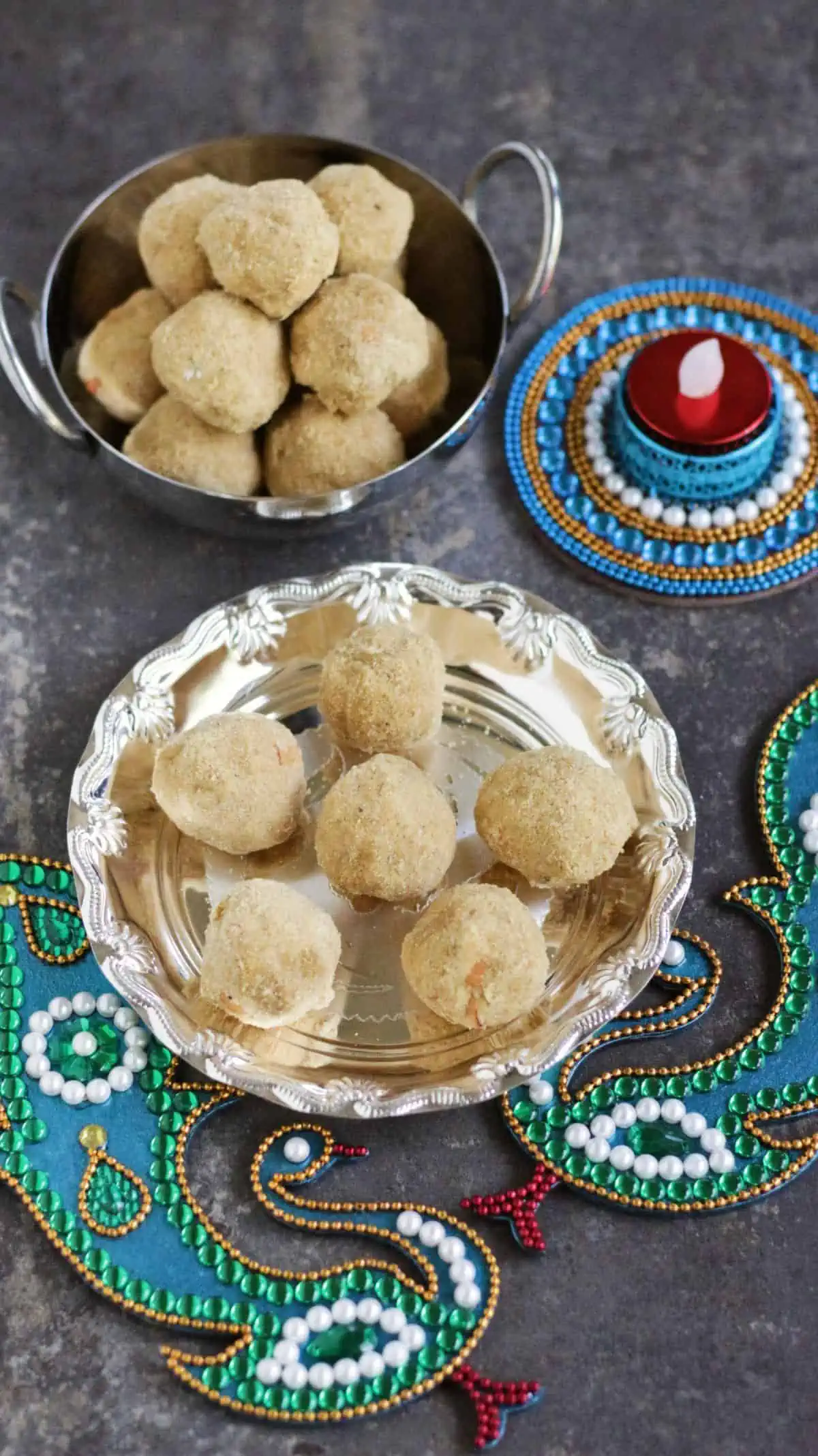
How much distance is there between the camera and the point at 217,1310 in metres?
0.96

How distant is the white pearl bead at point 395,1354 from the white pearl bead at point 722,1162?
249mm

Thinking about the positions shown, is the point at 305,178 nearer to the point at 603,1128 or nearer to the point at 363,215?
the point at 363,215

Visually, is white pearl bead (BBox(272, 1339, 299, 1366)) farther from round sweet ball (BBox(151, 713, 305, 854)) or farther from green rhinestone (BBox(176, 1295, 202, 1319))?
round sweet ball (BBox(151, 713, 305, 854))

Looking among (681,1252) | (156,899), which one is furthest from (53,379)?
(681,1252)

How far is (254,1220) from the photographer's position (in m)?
1.00

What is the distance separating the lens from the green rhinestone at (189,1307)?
3.13 ft

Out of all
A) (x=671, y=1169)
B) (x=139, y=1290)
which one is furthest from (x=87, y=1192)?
(x=671, y=1169)

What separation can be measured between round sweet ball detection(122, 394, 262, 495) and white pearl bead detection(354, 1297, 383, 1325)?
2.05 feet

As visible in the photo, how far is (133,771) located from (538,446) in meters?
0.49

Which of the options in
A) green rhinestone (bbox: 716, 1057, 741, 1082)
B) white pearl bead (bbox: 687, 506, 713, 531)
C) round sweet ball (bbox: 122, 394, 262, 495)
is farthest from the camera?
white pearl bead (bbox: 687, 506, 713, 531)

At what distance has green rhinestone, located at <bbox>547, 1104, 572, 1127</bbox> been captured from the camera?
1015 mm

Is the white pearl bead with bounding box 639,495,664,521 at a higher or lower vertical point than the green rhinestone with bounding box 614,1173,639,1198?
higher

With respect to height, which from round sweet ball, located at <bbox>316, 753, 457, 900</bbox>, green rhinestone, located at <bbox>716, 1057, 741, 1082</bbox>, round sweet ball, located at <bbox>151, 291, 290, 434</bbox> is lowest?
green rhinestone, located at <bbox>716, 1057, 741, 1082</bbox>

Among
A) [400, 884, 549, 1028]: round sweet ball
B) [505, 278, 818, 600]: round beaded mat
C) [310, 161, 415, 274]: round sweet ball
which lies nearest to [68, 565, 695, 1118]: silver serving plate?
[400, 884, 549, 1028]: round sweet ball
